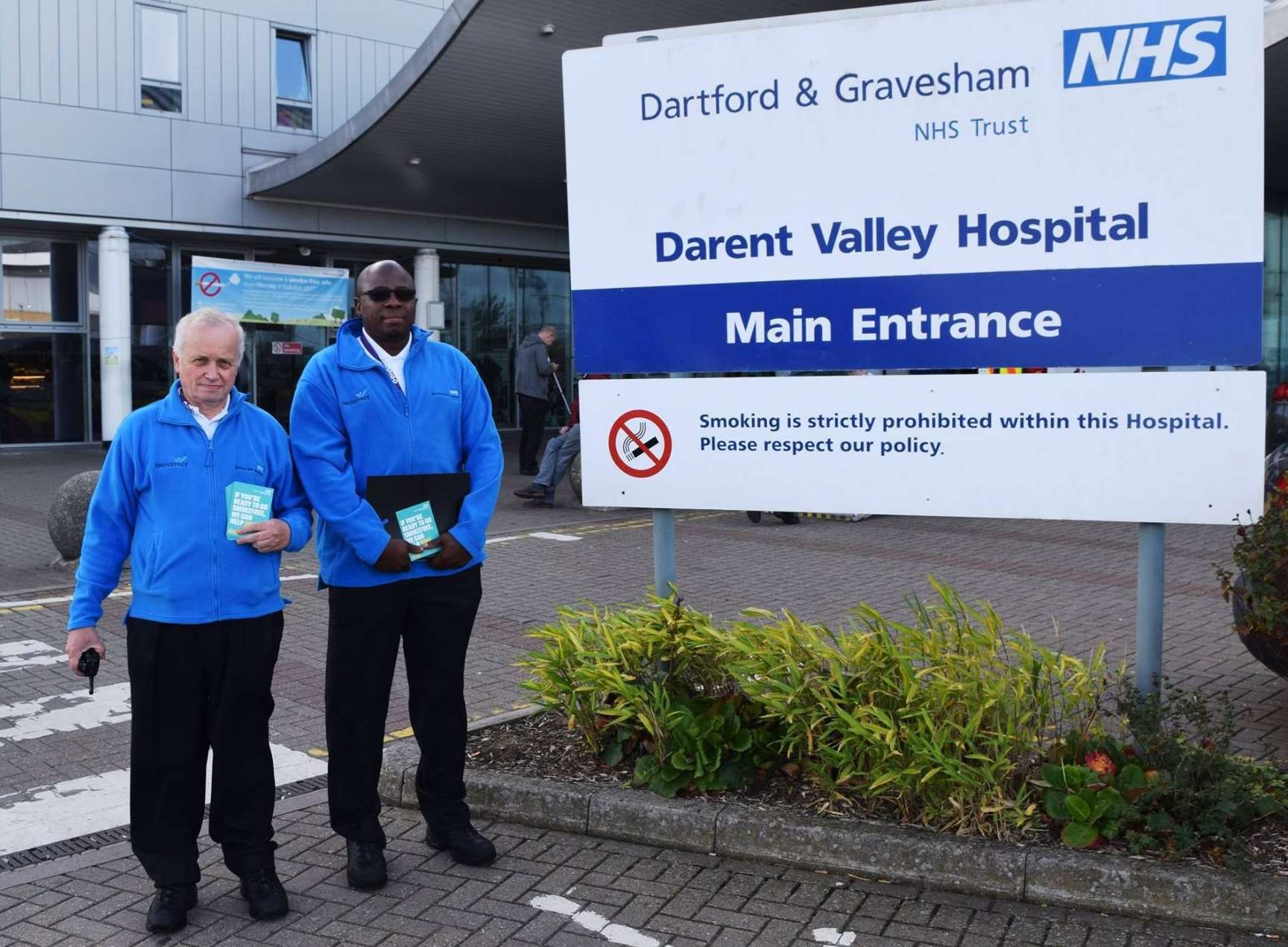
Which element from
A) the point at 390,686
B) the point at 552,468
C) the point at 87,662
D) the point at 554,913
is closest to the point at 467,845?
the point at 554,913

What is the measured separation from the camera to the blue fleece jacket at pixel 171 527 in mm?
3832

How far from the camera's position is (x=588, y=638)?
199 inches

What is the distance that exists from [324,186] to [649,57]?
19.5 meters

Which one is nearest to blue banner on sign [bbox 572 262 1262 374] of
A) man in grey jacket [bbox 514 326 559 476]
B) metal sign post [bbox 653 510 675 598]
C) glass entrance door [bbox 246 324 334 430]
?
metal sign post [bbox 653 510 675 598]

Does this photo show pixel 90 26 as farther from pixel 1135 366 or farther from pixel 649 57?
pixel 1135 366

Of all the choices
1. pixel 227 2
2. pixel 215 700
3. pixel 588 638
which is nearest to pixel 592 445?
pixel 588 638

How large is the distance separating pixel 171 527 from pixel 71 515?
7463 mm

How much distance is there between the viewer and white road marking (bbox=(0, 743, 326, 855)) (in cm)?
473

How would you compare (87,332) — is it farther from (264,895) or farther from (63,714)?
(264,895)

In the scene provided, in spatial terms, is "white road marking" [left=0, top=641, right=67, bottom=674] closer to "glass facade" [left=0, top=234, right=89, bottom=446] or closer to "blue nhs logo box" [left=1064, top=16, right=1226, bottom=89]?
"blue nhs logo box" [left=1064, top=16, right=1226, bottom=89]

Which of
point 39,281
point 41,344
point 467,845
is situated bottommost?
point 467,845

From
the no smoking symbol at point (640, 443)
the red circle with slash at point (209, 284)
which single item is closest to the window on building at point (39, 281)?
the red circle with slash at point (209, 284)

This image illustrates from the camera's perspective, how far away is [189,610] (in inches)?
151

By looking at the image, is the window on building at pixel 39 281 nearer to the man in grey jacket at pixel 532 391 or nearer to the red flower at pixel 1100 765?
the man in grey jacket at pixel 532 391
